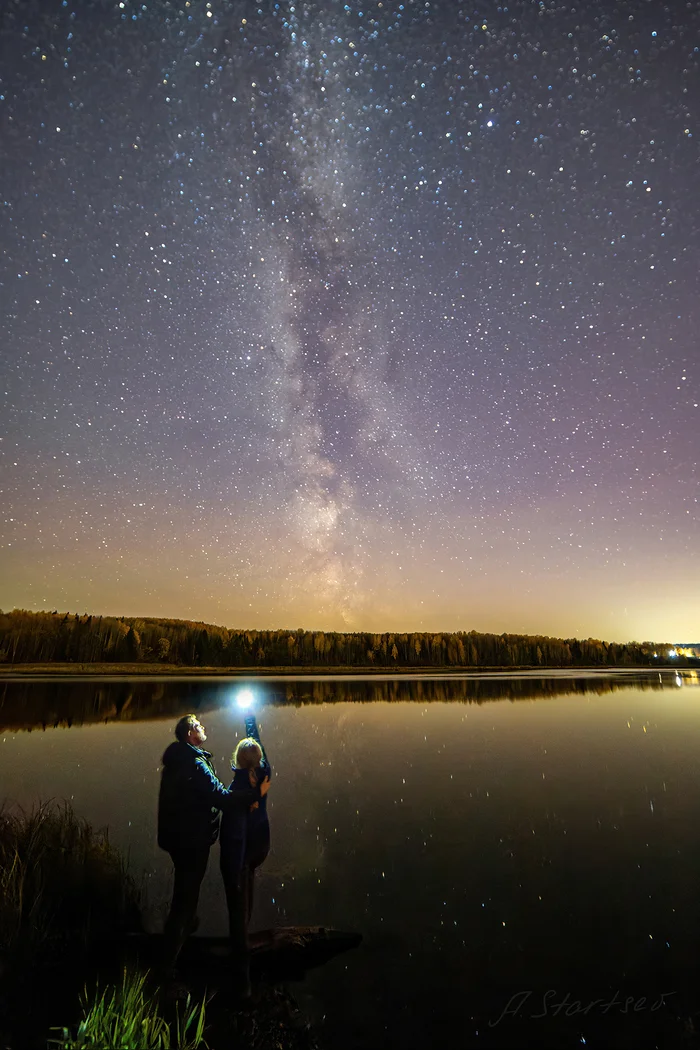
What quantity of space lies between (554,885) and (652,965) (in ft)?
10.6

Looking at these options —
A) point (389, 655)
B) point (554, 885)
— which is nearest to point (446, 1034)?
point (554, 885)

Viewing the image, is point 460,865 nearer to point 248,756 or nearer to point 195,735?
point 248,756

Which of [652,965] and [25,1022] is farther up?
[25,1022]

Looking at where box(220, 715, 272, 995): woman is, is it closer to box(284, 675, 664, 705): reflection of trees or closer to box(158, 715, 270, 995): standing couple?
box(158, 715, 270, 995): standing couple

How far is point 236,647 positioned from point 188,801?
15459 cm

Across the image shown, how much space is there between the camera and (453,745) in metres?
30.4

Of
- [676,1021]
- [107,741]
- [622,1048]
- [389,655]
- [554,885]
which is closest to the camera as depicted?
[622,1048]

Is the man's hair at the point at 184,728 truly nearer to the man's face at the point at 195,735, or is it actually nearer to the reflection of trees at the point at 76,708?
the man's face at the point at 195,735

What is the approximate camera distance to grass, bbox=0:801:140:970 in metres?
7.59

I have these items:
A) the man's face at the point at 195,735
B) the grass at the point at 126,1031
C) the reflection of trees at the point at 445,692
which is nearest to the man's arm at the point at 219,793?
the man's face at the point at 195,735

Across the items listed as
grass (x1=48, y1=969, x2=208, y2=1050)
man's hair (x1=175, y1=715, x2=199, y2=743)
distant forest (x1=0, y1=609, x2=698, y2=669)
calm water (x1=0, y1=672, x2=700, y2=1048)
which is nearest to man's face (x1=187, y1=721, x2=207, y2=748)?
man's hair (x1=175, y1=715, x2=199, y2=743)

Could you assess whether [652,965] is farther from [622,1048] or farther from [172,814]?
[172,814]

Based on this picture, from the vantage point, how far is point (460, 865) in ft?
42.0

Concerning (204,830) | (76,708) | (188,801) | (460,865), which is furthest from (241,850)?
(76,708)
